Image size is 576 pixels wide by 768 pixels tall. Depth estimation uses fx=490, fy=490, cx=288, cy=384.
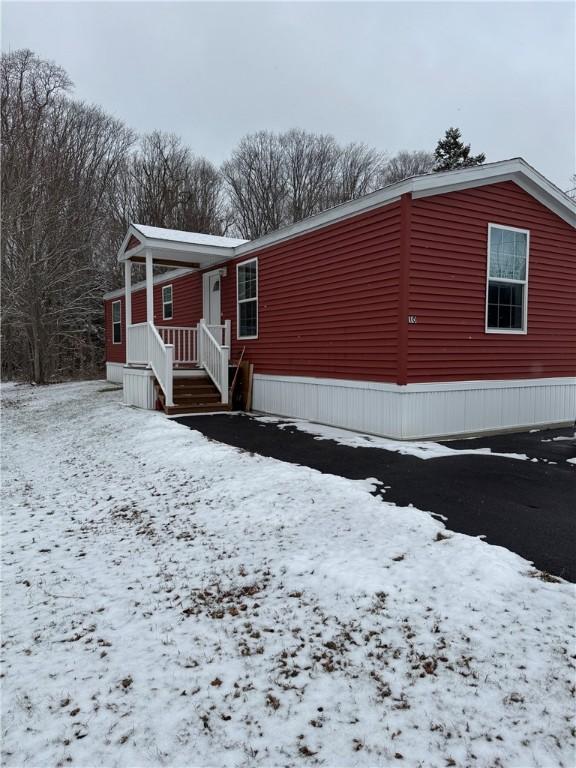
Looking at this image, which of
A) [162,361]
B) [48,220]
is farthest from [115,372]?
[162,361]

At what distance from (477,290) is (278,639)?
631 cm

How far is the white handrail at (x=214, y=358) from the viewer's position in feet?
33.3

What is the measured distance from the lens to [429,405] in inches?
276

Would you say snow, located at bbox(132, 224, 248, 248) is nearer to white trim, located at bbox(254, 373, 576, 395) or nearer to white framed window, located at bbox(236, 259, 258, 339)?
white framed window, located at bbox(236, 259, 258, 339)

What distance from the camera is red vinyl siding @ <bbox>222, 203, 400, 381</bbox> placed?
6984 mm

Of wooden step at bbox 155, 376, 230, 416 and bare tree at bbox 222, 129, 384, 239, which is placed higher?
bare tree at bbox 222, 129, 384, 239

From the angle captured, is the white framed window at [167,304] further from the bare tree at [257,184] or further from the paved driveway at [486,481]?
the bare tree at [257,184]

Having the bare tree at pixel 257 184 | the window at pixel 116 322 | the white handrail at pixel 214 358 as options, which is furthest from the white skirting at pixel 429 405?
the bare tree at pixel 257 184

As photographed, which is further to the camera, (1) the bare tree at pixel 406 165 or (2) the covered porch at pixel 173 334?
(1) the bare tree at pixel 406 165

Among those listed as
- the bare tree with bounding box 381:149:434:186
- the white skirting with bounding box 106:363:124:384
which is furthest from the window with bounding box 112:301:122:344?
the bare tree with bounding box 381:149:434:186

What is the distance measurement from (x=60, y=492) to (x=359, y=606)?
4015mm

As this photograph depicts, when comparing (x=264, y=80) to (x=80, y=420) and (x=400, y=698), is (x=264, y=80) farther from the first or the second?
(x=400, y=698)

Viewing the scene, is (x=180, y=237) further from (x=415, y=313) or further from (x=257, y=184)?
(x=257, y=184)

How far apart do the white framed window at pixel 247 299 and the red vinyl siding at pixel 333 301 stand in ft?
0.65
